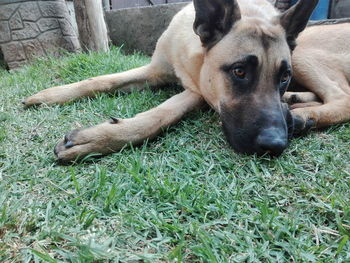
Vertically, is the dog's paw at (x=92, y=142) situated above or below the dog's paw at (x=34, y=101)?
above

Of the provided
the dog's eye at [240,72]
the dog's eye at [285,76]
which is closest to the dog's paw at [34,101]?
the dog's eye at [240,72]

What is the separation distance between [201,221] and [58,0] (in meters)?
5.38

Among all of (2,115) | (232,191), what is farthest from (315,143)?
(2,115)

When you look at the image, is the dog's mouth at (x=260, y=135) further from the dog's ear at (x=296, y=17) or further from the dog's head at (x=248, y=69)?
the dog's ear at (x=296, y=17)

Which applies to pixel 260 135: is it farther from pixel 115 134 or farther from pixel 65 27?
pixel 65 27

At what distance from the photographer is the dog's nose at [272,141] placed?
1.99 m

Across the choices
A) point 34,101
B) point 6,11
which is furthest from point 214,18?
point 6,11

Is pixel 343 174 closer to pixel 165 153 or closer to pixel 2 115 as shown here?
pixel 165 153

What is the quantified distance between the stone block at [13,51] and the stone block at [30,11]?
1.54 feet

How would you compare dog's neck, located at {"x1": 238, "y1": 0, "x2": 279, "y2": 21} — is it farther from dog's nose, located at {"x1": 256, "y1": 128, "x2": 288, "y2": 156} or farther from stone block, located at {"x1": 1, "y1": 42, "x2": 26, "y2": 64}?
stone block, located at {"x1": 1, "y1": 42, "x2": 26, "y2": 64}

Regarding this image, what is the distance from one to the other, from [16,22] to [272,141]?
16.8 feet

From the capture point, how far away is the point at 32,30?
5512 millimetres

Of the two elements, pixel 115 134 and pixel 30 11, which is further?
pixel 30 11

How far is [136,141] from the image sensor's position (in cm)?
220
